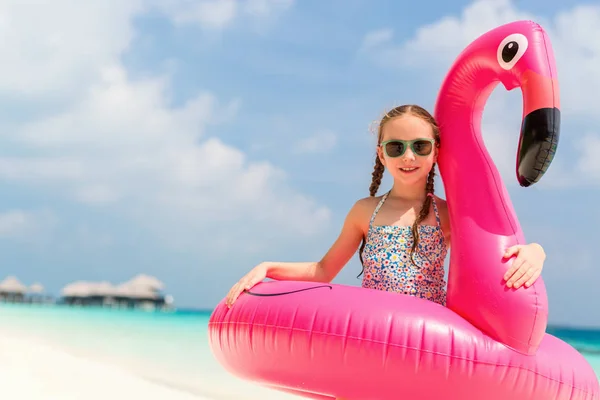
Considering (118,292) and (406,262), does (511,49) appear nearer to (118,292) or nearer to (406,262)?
(406,262)

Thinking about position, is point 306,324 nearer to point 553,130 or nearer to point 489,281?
point 489,281

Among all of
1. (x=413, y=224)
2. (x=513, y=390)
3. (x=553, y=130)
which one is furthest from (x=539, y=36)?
(x=513, y=390)

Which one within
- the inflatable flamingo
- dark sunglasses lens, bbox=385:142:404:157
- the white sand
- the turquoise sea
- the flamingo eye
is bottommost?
the turquoise sea

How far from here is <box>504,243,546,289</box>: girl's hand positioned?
2.84m

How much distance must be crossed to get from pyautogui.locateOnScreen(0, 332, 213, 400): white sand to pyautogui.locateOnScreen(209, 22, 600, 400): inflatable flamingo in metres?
A: 4.37

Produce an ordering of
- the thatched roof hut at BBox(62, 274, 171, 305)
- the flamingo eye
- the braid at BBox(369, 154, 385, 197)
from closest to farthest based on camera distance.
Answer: the flamingo eye, the braid at BBox(369, 154, 385, 197), the thatched roof hut at BBox(62, 274, 171, 305)

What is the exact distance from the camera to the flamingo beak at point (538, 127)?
2.91 m

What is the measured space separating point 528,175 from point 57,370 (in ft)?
23.1

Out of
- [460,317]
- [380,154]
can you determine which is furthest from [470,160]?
[460,317]

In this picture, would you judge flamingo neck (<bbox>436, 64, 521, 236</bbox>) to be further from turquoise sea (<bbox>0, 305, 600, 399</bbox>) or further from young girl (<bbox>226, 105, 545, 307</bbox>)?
turquoise sea (<bbox>0, 305, 600, 399</bbox>)

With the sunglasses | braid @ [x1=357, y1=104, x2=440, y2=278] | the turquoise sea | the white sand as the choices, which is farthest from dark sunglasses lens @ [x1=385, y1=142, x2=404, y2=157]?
the turquoise sea

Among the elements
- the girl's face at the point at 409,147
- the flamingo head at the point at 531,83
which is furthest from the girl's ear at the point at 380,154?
the flamingo head at the point at 531,83

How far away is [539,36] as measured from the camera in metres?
3.06

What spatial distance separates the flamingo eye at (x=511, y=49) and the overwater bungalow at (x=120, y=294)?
39.2 m
